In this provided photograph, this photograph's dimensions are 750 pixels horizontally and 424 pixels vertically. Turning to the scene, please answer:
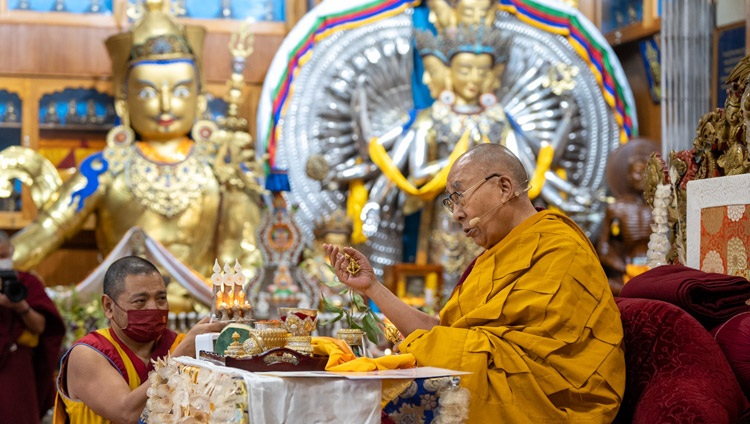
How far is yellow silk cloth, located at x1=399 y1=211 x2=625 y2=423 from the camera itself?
10.4ft

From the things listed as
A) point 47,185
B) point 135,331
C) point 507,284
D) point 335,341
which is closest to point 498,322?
point 507,284

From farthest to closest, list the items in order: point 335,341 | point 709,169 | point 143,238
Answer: point 143,238, point 709,169, point 335,341

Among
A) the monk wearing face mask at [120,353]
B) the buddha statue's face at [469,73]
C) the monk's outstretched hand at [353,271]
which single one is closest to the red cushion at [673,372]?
the monk's outstretched hand at [353,271]

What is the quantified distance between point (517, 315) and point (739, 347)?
0.64 meters

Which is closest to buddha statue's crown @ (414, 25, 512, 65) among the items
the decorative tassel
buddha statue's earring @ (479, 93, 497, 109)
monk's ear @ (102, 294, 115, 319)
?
buddha statue's earring @ (479, 93, 497, 109)

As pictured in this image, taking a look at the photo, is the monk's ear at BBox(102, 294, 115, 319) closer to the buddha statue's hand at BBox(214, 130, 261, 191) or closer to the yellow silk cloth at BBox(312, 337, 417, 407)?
the yellow silk cloth at BBox(312, 337, 417, 407)

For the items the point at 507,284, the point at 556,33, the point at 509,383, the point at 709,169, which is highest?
the point at 556,33

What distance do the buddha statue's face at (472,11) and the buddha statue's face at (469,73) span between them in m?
0.28

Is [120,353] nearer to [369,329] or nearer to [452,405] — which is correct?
[369,329]

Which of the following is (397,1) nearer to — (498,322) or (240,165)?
(240,165)

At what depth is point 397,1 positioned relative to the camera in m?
9.45

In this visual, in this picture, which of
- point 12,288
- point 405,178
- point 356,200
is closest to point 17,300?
point 12,288

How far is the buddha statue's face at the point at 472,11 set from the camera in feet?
30.0

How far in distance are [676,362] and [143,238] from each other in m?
5.09
